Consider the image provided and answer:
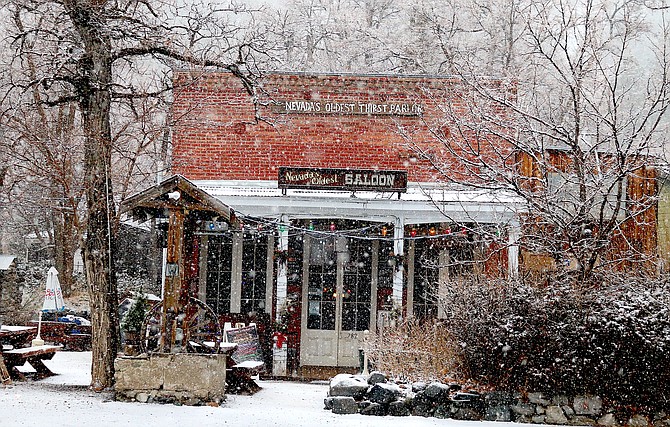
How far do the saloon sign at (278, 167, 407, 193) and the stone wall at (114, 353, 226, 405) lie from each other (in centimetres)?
553

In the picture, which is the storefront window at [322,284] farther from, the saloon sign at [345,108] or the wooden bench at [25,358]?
the wooden bench at [25,358]

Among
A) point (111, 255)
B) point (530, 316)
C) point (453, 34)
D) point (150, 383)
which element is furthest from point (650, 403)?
point (453, 34)

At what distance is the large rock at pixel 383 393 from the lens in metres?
9.30

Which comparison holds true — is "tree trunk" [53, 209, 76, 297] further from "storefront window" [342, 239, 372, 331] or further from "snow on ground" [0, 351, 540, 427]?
"snow on ground" [0, 351, 540, 427]

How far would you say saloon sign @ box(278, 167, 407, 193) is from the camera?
14.4 meters

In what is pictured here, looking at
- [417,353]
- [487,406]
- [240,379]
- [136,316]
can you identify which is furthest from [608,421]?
[136,316]

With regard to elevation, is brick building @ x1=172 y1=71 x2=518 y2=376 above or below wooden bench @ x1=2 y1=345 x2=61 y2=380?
above

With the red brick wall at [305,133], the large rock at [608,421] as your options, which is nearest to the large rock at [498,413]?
the large rock at [608,421]

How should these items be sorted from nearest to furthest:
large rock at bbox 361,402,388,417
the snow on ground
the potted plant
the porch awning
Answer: the snow on ground < large rock at bbox 361,402,388,417 < the porch awning < the potted plant

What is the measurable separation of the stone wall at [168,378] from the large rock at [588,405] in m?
4.31

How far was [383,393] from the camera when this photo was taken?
30.5 ft

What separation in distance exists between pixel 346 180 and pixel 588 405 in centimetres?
679

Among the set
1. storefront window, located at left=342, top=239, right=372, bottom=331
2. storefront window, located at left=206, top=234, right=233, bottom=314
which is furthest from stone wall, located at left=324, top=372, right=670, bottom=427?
storefront window, located at left=206, top=234, right=233, bottom=314

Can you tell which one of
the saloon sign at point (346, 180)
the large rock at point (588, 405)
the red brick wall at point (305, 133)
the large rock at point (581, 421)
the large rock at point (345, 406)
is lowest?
the large rock at point (581, 421)
